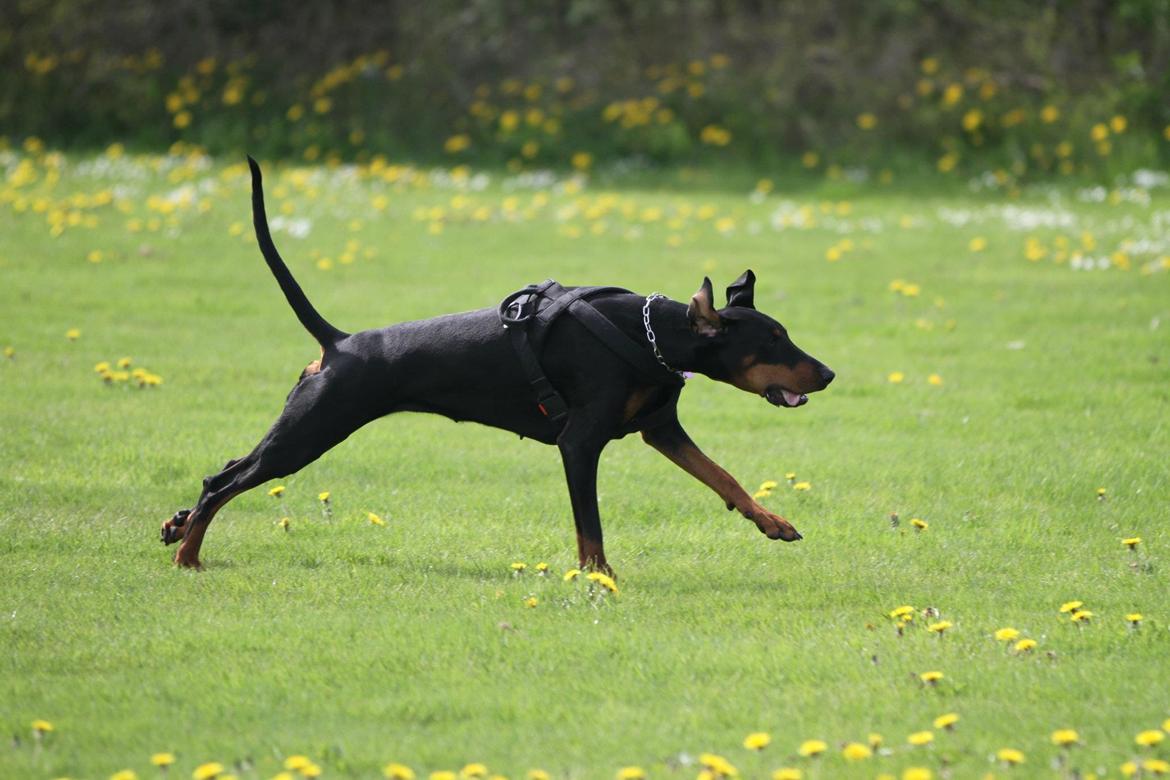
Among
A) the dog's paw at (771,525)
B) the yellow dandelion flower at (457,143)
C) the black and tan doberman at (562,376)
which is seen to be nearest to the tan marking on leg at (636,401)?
the black and tan doberman at (562,376)

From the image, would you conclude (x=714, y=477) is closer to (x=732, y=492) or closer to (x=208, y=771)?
(x=732, y=492)

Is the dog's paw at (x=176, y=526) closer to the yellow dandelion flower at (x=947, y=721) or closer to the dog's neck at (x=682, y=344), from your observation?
the dog's neck at (x=682, y=344)

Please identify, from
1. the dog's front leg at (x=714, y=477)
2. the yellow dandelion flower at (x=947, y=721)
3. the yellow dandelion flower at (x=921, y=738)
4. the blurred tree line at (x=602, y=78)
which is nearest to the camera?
the yellow dandelion flower at (x=921, y=738)

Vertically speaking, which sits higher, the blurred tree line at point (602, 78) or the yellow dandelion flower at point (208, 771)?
the blurred tree line at point (602, 78)

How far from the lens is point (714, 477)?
5816mm

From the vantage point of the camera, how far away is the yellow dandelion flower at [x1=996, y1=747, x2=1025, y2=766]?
3.82 m

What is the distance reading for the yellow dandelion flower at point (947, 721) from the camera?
4070mm

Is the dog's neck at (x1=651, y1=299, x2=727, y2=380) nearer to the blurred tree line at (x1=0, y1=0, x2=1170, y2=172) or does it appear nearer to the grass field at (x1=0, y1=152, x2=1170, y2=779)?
the grass field at (x1=0, y1=152, x2=1170, y2=779)

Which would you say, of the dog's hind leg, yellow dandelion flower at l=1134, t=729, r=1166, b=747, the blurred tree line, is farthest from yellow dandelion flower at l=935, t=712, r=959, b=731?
the blurred tree line

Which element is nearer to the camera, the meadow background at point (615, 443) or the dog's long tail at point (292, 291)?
the meadow background at point (615, 443)

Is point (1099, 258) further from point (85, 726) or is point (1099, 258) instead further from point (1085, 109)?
point (85, 726)

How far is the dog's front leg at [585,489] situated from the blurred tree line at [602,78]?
1160 centimetres

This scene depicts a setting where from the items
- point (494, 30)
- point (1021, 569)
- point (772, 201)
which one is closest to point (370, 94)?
point (494, 30)

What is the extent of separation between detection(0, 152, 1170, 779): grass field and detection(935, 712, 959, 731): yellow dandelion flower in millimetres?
32
